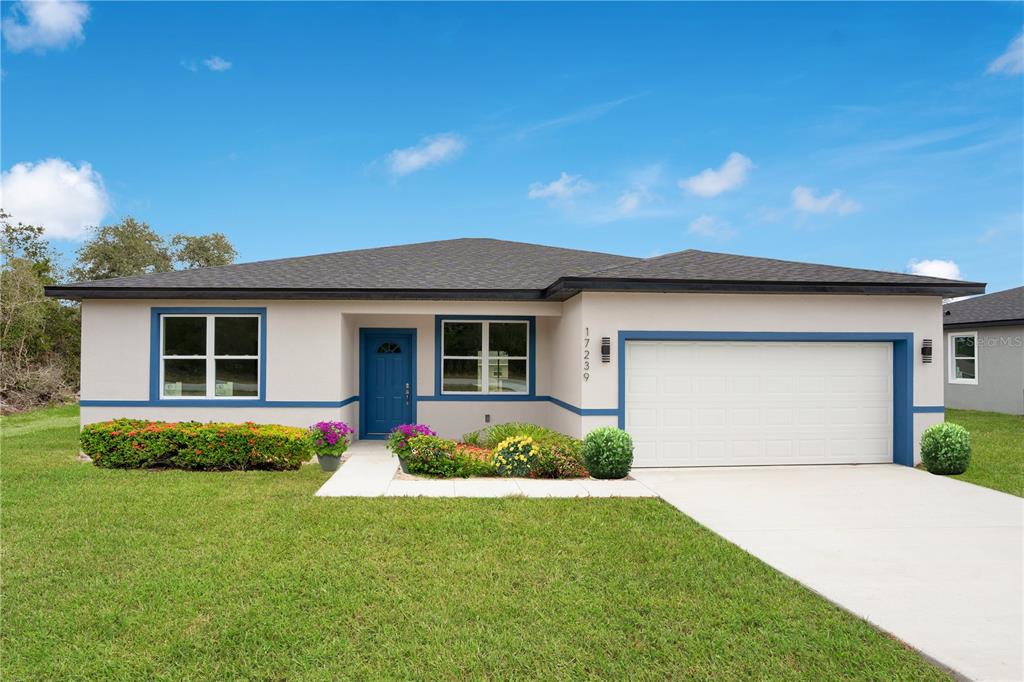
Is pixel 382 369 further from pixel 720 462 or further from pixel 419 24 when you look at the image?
pixel 419 24

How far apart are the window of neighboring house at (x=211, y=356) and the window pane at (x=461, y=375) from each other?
3.71 meters

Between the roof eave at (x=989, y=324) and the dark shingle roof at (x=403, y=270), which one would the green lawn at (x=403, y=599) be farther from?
the roof eave at (x=989, y=324)

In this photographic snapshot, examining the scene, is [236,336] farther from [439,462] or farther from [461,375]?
[439,462]

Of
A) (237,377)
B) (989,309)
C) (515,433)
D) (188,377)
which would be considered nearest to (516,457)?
(515,433)

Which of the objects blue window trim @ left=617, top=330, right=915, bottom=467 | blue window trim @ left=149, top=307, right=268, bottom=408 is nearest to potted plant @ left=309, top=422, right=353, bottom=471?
blue window trim @ left=149, top=307, right=268, bottom=408

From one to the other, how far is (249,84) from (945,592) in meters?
17.7

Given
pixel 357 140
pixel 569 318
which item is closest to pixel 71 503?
pixel 569 318

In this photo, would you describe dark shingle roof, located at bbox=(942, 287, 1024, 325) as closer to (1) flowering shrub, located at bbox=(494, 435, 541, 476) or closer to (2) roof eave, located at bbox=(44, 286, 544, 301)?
(1) flowering shrub, located at bbox=(494, 435, 541, 476)

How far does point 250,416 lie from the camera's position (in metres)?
10.5

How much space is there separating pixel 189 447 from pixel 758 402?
946 cm

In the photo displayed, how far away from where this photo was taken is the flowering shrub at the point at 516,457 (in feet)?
28.7

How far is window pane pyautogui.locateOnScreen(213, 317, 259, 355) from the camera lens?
1064 cm

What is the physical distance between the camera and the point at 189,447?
9023 millimetres

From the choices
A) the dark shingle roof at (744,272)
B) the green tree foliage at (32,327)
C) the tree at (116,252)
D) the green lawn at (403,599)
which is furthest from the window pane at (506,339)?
the tree at (116,252)
